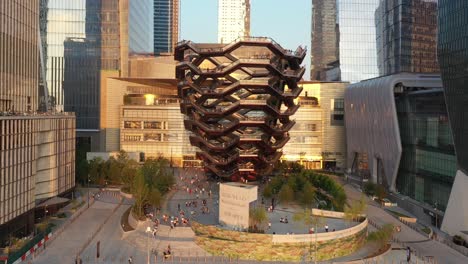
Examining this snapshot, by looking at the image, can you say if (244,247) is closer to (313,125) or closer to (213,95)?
(213,95)

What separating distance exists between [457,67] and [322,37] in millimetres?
130657

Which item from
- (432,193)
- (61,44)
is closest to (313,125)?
(432,193)

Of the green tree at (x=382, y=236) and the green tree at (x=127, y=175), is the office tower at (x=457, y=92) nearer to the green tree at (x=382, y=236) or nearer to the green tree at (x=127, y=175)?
the green tree at (x=382, y=236)

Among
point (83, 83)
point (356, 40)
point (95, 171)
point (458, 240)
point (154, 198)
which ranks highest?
point (356, 40)

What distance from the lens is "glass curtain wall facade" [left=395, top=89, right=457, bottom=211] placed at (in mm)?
57406

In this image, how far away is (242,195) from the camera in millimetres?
42844

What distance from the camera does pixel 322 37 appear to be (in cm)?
17912

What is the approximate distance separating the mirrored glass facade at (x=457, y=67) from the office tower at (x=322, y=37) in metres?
115

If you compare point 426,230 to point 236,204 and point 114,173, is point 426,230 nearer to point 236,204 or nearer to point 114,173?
point 236,204

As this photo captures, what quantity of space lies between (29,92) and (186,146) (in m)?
52.6

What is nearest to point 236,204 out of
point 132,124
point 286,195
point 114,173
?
point 286,195

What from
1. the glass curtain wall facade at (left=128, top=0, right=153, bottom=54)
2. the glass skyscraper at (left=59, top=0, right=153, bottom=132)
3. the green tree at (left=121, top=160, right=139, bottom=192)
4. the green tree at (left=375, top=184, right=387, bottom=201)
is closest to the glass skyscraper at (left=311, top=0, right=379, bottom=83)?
the glass curtain wall facade at (left=128, top=0, right=153, bottom=54)

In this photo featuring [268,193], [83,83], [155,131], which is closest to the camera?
[268,193]

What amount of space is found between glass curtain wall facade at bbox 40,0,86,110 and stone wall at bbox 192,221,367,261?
70.0 metres
